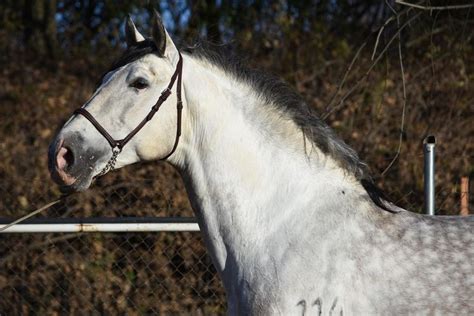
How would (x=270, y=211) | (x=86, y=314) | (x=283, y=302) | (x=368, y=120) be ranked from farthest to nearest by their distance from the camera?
1. (x=368, y=120)
2. (x=86, y=314)
3. (x=270, y=211)
4. (x=283, y=302)

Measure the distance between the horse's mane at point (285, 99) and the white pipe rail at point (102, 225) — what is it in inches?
67.9

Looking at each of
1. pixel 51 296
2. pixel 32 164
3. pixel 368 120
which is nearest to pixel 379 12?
pixel 368 120

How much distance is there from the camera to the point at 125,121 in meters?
3.68

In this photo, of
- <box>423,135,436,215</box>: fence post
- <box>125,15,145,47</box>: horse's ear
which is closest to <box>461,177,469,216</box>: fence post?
<box>423,135,436,215</box>: fence post

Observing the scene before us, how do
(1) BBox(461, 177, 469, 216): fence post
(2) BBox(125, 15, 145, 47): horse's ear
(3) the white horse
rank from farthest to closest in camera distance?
(1) BBox(461, 177, 469, 216): fence post < (2) BBox(125, 15, 145, 47): horse's ear < (3) the white horse

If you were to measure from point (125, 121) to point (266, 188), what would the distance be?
2.28 feet

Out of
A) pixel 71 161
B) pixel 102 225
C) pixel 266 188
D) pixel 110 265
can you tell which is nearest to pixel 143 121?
pixel 71 161

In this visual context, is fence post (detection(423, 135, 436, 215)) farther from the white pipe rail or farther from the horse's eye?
the horse's eye

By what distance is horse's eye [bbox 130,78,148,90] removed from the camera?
3.72 m

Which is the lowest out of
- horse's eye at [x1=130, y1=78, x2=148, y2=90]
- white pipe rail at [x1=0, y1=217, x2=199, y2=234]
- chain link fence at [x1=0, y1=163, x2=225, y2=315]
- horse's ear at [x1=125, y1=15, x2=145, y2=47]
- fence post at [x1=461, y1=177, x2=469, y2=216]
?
chain link fence at [x1=0, y1=163, x2=225, y2=315]

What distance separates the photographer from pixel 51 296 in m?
6.73

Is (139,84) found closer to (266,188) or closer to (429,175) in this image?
(266,188)

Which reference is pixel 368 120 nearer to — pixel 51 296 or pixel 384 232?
pixel 51 296

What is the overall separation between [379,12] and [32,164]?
556 cm
